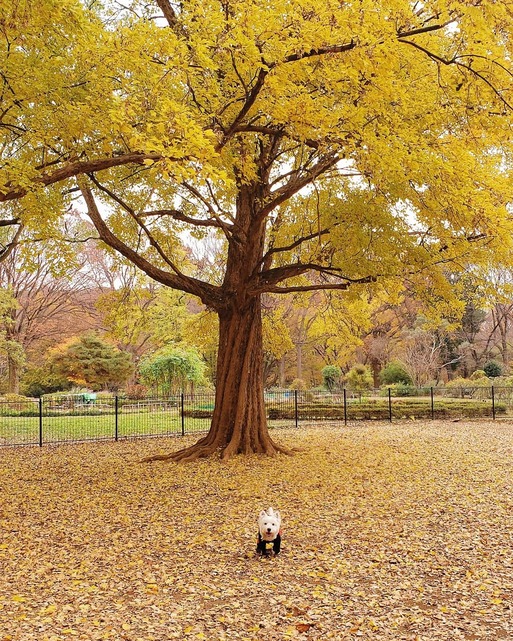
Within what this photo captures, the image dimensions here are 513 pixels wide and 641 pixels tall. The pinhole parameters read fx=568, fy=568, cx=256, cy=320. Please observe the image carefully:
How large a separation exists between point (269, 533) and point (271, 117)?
18.2 ft

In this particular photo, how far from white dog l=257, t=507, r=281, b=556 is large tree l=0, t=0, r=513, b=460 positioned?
302cm

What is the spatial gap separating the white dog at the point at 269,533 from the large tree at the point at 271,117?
9.90ft

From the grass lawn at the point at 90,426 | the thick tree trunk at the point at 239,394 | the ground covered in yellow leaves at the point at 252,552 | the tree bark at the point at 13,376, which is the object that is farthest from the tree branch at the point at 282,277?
the tree bark at the point at 13,376

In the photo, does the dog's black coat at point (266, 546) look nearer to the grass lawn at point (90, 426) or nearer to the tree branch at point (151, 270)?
the tree branch at point (151, 270)

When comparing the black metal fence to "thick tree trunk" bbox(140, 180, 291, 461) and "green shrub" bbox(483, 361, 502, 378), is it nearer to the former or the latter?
"thick tree trunk" bbox(140, 180, 291, 461)

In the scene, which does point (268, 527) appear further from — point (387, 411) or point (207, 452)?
point (387, 411)

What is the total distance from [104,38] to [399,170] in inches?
150

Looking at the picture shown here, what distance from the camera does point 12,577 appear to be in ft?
15.7

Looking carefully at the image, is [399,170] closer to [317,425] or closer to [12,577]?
[12,577]

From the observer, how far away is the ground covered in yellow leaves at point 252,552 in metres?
3.76

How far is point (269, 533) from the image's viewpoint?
4988mm

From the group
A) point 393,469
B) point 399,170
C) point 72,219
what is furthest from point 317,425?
point 72,219

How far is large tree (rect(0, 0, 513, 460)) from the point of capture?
531 cm

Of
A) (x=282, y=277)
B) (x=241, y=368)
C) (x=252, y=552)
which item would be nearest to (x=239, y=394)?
(x=241, y=368)
